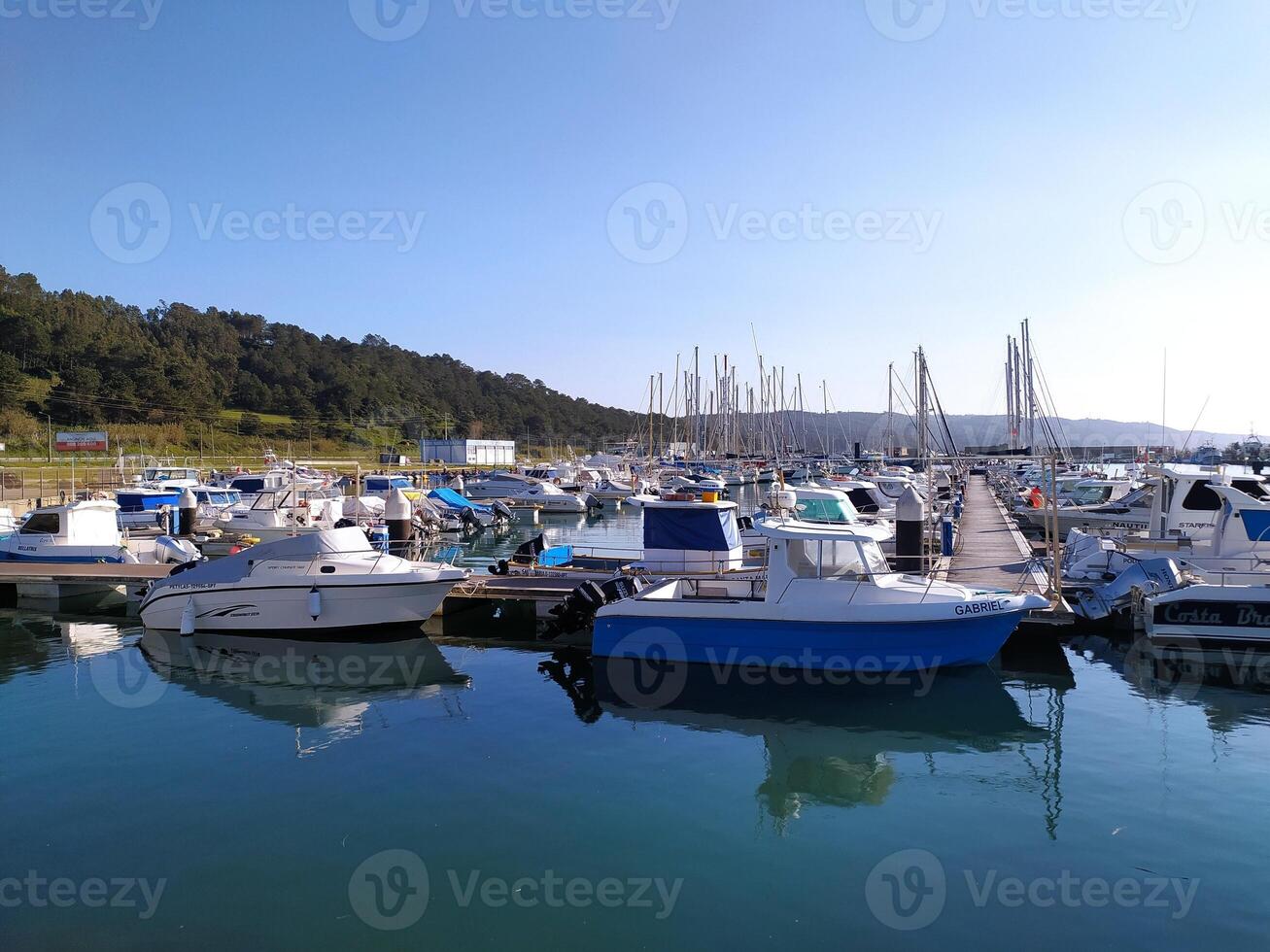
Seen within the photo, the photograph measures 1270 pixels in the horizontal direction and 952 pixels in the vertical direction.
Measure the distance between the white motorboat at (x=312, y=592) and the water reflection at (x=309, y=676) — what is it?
15.0 inches

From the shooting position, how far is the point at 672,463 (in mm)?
71375

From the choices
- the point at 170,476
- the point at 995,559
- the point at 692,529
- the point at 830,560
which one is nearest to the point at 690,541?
the point at 692,529

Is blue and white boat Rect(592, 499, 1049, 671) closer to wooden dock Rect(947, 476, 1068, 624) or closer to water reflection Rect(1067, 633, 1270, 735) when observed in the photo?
wooden dock Rect(947, 476, 1068, 624)

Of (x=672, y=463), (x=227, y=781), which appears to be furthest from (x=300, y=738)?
(x=672, y=463)

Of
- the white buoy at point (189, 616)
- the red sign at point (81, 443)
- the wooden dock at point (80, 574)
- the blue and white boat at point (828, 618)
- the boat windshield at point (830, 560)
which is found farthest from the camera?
the red sign at point (81, 443)

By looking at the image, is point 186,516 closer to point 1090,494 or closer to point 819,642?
point 819,642

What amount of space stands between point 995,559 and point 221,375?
323 ft

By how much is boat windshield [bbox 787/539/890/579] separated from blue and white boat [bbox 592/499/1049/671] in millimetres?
17

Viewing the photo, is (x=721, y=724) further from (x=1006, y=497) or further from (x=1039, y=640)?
(x=1006, y=497)

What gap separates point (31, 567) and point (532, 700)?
58.8 ft

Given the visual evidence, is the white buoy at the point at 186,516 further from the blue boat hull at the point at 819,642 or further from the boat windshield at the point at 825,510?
the blue boat hull at the point at 819,642

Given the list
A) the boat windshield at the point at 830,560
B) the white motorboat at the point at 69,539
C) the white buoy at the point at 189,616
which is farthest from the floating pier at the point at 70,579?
the boat windshield at the point at 830,560

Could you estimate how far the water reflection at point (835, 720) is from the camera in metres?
10.4

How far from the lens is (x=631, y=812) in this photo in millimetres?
9453
